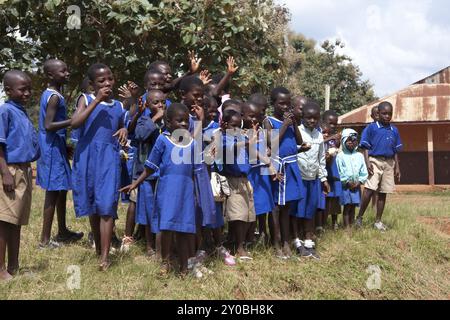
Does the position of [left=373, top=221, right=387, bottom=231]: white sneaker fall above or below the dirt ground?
above

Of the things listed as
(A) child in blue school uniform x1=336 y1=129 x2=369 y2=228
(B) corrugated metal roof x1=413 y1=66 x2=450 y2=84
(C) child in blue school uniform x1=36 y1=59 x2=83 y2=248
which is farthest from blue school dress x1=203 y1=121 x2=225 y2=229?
(B) corrugated metal roof x1=413 y1=66 x2=450 y2=84


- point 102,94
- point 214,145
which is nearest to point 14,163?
point 102,94

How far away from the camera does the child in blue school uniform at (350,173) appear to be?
20.7 feet

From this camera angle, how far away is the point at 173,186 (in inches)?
155

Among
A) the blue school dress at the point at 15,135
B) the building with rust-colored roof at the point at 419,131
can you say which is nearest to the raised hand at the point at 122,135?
the blue school dress at the point at 15,135

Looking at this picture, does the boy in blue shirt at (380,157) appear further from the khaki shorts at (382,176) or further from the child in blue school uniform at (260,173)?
the child in blue school uniform at (260,173)

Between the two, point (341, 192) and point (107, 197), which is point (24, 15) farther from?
point (341, 192)

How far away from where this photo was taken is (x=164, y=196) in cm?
394

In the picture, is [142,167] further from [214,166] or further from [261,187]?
[261,187]

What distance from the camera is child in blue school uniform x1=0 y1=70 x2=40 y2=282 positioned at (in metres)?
3.70

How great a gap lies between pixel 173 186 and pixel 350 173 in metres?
3.09

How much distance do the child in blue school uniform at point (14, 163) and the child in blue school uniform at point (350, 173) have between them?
3.78 meters

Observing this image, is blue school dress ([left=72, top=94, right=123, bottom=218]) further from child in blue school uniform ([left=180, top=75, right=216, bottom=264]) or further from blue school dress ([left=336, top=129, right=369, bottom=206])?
blue school dress ([left=336, top=129, right=369, bottom=206])

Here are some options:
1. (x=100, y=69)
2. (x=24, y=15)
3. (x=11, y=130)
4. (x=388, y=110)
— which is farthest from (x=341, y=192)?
→ (x=24, y=15)
